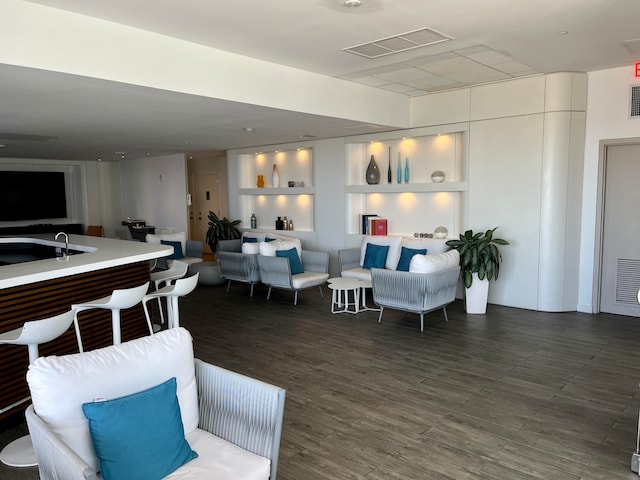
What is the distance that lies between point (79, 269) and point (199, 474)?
8.35ft

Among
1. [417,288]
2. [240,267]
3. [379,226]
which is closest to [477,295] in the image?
[417,288]

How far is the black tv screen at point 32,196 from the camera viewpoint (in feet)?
36.4

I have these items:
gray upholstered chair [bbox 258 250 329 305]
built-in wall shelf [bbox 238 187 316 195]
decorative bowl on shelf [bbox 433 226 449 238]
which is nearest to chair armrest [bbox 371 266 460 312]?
decorative bowl on shelf [bbox 433 226 449 238]

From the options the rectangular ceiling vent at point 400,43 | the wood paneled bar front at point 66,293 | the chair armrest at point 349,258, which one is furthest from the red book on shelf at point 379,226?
the wood paneled bar front at point 66,293

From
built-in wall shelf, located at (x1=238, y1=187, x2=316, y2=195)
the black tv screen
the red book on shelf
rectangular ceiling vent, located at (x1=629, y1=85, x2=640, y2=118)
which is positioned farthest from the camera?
the black tv screen

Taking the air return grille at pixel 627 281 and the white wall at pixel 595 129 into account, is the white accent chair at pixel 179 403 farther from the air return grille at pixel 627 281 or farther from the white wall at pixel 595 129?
the air return grille at pixel 627 281

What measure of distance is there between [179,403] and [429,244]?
5.24m

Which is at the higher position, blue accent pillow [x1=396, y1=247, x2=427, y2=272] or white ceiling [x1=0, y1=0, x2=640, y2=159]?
white ceiling [x1=0, y1=0, x2=640, y2=159]

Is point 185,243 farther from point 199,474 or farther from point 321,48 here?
point 199,474

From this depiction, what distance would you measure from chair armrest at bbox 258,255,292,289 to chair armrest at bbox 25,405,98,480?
499 cm

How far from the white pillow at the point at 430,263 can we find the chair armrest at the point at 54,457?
4.28 m

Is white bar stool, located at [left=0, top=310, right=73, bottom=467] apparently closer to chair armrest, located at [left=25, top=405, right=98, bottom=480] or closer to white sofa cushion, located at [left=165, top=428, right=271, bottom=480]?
chair armrest, located at [left=25, top=405, right=98, bottom=480]

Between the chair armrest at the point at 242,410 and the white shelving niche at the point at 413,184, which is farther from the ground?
the white shelving niche at the point at 413,184

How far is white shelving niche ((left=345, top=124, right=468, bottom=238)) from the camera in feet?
24.3
